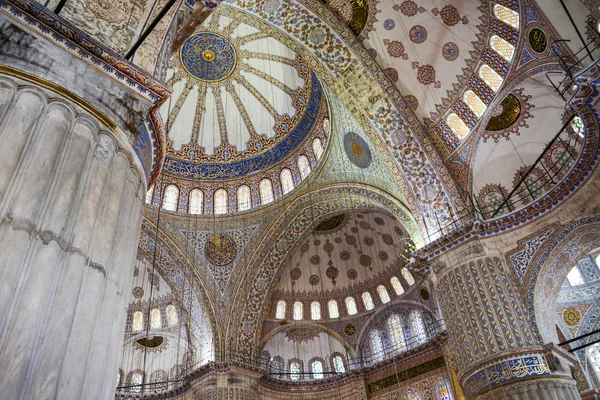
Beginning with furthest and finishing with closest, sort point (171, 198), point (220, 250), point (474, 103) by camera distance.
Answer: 1. point (171, 198)
2. point (220, 250)
3. point (474, 103)

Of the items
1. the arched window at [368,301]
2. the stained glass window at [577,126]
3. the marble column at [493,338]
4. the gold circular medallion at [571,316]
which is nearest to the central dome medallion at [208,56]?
the arched window at [368,301]

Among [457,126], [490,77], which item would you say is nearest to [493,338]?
[457,126]

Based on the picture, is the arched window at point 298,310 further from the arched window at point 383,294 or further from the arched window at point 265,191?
the arched window at point 265,191

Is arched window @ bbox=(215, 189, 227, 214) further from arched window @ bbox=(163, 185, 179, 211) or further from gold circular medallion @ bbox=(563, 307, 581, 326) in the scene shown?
gold circular medallion @ bbox=(563, 307, 581, 326)

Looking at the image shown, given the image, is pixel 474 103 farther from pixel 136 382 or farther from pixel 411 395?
pixel 136 382

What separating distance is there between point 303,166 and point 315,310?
5729 mm

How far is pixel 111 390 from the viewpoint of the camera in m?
3.79

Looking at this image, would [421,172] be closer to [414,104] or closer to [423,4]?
[414,104]

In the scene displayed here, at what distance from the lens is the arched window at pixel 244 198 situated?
51.2 ft

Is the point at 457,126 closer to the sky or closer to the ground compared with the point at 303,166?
closer to the ground

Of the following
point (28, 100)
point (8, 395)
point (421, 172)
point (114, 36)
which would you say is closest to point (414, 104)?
point (421, 172)

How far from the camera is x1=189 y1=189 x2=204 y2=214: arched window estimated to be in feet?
50.5

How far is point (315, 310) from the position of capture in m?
17.2

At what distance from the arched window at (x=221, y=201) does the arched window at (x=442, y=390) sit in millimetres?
8816
